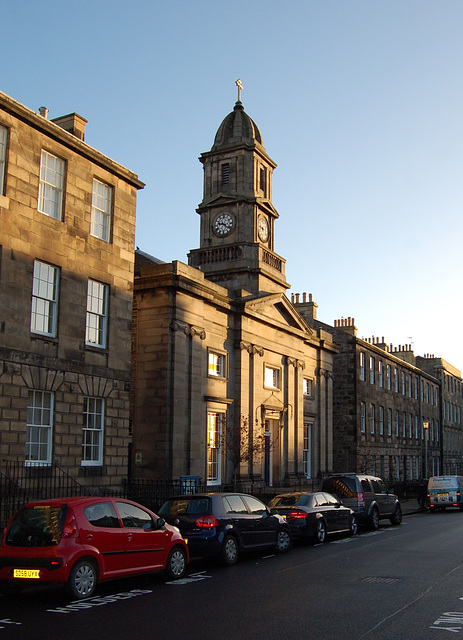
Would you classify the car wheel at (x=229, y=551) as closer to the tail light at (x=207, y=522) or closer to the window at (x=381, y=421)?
the tail light at (x=207, y=522)

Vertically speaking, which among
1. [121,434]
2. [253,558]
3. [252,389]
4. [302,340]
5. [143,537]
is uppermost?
[302,340]

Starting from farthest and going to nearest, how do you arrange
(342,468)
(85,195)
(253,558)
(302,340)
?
1. (342,468)
2. (302,340)
3. (85,195)
4. (253,558)

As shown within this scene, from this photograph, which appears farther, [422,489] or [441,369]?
[441,369]

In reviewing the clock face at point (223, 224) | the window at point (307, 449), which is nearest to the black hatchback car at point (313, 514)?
the window at point (307, 449)

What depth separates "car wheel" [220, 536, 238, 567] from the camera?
14.3 m

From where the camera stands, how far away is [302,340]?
38844 millimetres

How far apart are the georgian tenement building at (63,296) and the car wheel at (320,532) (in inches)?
265

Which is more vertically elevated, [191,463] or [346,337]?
[346,337]

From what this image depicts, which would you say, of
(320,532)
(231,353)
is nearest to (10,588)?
(320,532)

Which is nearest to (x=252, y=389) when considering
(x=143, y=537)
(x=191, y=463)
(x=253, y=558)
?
(x=191, y=463)

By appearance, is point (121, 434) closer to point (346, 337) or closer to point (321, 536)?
point (321, 536)

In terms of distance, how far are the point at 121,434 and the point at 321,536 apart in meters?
7.15

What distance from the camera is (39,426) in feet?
62.6

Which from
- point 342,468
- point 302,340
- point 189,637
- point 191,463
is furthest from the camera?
point 342,468
